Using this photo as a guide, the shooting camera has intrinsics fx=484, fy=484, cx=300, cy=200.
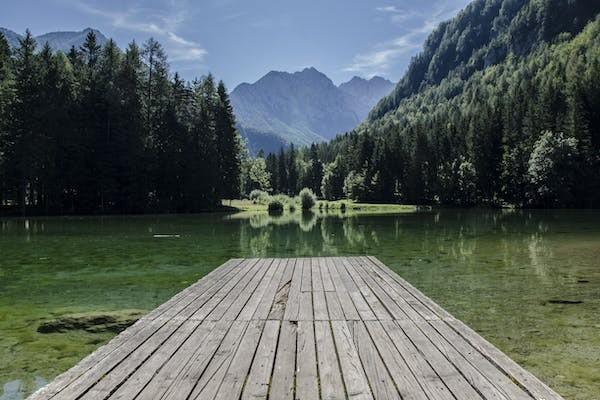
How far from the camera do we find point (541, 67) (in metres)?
181

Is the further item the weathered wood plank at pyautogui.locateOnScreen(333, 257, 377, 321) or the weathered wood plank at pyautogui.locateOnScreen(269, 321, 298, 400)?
the weathered wood plank at pyautogui.locateOnScreen(333, 257, 377, 321)

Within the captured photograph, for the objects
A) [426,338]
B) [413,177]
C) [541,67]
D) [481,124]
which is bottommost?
[426,338]

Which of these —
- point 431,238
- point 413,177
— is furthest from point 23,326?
point 413,177

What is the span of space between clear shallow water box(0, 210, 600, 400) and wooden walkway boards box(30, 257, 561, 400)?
2.52 m

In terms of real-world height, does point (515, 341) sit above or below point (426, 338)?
below

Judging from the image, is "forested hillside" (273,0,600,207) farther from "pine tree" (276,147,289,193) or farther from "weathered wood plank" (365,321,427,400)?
"weathered wood plank" (365,321,427,400)

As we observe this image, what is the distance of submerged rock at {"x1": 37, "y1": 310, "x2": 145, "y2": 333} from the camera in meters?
10.8

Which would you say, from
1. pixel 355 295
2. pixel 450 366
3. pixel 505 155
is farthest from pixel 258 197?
pixel 450 366

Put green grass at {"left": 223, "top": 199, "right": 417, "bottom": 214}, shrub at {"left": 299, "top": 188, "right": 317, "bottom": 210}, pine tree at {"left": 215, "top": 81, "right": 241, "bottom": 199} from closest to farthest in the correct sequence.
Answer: pine tree at {"left": 215, "top": 81, "right": 241, "bottom": 199}, green grass at {"left": 223, "top": 199, "right": 417, "bottom": 214}, shrub at {"left": 299, "top": 188, "right": 317, "bottom": 210}

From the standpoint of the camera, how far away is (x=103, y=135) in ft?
236

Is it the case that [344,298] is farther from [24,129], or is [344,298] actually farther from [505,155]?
[505,155]

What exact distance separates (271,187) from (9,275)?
15246cm

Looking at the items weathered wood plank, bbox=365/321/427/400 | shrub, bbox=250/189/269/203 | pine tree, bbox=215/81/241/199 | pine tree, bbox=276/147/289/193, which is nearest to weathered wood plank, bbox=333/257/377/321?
weathered wood plank, bbox=365/321/427/400

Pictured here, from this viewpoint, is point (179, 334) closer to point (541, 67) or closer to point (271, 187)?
point (271, 187)
